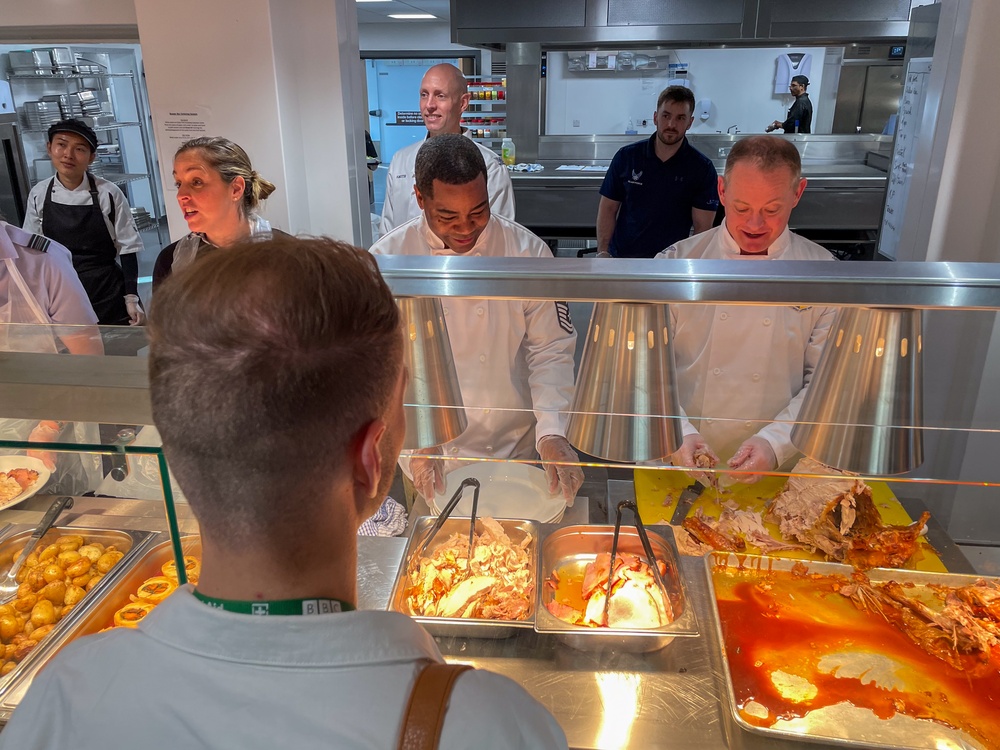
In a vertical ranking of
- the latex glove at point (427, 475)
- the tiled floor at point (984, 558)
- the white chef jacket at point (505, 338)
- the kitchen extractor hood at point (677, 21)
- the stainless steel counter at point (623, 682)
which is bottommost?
the stainless steel counter at point (623, 682)

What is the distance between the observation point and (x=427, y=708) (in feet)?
2.06

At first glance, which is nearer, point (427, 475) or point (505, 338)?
point (427, 475)

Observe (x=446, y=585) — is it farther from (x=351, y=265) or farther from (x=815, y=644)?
(x=351, y=265)

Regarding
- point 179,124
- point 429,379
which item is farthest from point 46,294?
point 429,379

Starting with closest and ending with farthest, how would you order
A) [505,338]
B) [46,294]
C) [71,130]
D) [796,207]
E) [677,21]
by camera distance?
[505,338] → [46,294] → [71,130] → [677,21] → [796,207]

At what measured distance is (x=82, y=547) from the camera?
4.95 ft

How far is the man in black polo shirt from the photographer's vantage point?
172 inches

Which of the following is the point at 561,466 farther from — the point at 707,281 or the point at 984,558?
the point at 984,558

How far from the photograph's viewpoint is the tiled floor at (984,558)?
1.46 meters

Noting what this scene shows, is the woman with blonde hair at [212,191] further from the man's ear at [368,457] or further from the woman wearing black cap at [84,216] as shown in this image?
the man's ear at [368,457]

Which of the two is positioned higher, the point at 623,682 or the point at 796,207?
the point at 796,207

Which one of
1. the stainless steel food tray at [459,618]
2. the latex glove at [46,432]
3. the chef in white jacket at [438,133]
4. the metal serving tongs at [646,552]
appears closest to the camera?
the latex glove at [46,432]

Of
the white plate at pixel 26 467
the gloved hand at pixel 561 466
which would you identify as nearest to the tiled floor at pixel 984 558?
the gloved hand at pixel 561 466

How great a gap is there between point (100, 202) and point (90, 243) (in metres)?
0.24
